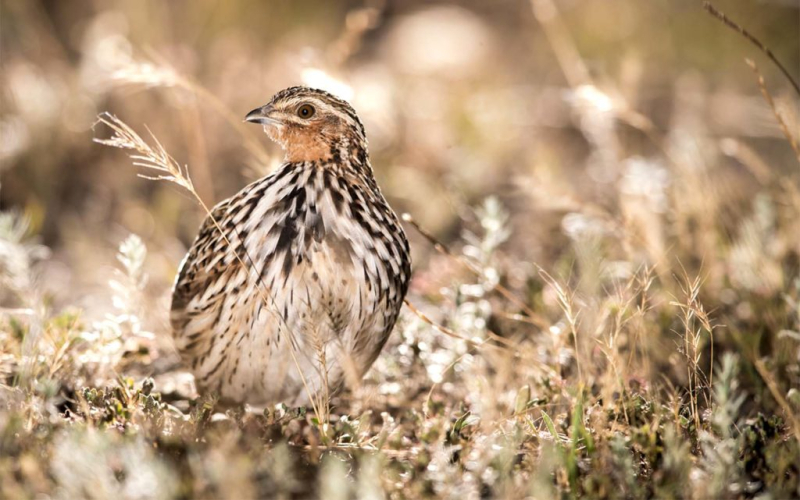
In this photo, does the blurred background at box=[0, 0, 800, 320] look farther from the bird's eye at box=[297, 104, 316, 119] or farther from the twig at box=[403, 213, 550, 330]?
the twig at box=[403, 213, 550, 330]

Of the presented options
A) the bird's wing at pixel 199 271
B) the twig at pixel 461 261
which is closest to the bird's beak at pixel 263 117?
the bird's wing at pixel 199 271

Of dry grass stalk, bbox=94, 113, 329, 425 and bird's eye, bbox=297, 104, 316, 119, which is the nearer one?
dry grass stalk, bbox=94, 113, 329, 425

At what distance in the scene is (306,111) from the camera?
3.91m

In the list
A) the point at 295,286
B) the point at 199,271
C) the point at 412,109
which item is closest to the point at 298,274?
the point at 295,286

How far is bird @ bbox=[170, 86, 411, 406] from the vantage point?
3629mm

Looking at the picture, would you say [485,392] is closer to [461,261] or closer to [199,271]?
[461,261]

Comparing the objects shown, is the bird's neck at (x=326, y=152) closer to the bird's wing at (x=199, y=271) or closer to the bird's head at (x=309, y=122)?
the bird's head at (x=309, y=122)

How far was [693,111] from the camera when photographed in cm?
821

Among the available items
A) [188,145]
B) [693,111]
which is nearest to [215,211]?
[188,145]

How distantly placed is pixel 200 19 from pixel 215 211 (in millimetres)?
5850

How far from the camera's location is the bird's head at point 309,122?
389 centimetres

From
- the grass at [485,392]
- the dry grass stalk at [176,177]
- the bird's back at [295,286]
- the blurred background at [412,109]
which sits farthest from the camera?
the blurred background at [412,109]

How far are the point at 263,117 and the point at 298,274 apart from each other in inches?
30.1

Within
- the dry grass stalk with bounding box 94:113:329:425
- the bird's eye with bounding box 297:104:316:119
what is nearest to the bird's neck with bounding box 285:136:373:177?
the bird's eye with bounding box 297:104:316:119
